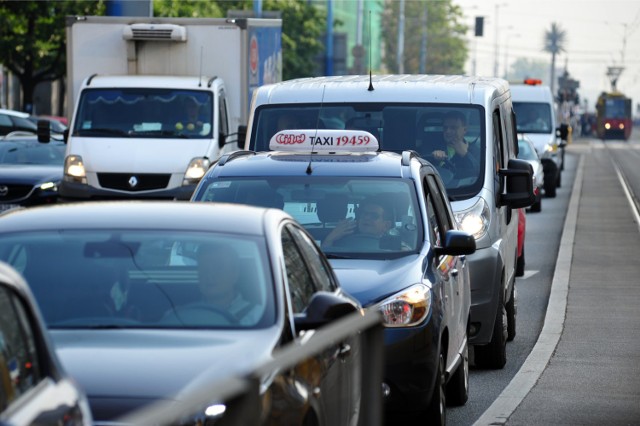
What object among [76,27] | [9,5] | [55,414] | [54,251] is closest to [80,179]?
[76,27]

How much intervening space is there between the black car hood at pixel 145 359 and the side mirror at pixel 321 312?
19 cm

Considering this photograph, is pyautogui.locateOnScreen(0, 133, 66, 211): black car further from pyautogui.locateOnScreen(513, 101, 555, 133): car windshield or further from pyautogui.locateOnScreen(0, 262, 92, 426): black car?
pyautogui.locateOnScreen(0, 262, 92, 426): black car

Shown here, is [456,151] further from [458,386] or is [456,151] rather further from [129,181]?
[129,181]

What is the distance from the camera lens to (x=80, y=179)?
21.0m

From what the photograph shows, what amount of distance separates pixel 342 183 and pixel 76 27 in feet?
48.8

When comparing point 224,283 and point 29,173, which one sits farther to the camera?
point 29,173

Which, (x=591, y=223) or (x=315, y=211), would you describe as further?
(x=591, y=223)

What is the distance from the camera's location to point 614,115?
114m

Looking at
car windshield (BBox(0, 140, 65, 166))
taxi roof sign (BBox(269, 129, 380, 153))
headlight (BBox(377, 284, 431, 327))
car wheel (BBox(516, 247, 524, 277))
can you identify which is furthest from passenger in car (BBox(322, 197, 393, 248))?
car windshield (BBox(0, 140, 65, 166))

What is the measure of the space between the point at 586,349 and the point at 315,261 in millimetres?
5629

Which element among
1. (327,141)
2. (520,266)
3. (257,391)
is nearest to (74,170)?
(520,266)

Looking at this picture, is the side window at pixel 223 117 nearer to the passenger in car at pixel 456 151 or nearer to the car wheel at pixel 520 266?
the car wheel at pixel 520 266

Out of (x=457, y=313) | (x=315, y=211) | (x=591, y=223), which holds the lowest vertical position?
(x=591, y=223)

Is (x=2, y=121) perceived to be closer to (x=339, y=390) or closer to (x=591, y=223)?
(x=591, y=223)
